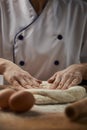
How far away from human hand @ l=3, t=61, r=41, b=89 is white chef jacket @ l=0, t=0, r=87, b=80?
7.8 inches

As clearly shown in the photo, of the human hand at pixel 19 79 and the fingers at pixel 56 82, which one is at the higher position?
the human hand at pixel 19 79

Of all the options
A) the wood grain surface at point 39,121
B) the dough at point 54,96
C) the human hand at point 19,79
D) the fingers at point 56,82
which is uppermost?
the wood grain surface at point 39,121

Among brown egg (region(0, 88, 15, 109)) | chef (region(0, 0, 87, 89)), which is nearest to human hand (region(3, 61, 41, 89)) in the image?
chef (region(0, 0, 87, 89))

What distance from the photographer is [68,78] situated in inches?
51.7

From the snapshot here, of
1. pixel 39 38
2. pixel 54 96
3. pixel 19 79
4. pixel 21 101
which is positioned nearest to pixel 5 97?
pixel 21 101

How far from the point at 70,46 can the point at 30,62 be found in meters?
0.23

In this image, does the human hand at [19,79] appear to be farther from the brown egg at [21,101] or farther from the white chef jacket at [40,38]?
the brown egg at [21,101]

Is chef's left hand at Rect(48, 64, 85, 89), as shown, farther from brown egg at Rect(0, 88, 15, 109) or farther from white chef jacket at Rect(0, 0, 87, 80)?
brown egg at Rect(0, 88, 15, 109)

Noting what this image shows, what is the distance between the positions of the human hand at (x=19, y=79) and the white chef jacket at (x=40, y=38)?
0.20 m

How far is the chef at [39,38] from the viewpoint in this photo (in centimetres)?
151

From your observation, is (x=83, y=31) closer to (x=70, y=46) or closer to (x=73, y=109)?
(x=70, y=46)

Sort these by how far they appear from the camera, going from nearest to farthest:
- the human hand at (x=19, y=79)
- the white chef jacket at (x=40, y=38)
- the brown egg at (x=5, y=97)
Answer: the brown egg at (x=5, y=97) < the human hand at (x=19, y=79) < the white chef jacket at (x=40, y=38)

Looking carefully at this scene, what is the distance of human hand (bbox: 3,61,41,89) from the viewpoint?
4.03 feet

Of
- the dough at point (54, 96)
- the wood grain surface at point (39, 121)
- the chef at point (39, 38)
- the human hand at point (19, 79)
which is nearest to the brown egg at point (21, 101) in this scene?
the wood grain surface at point (39, 121)
